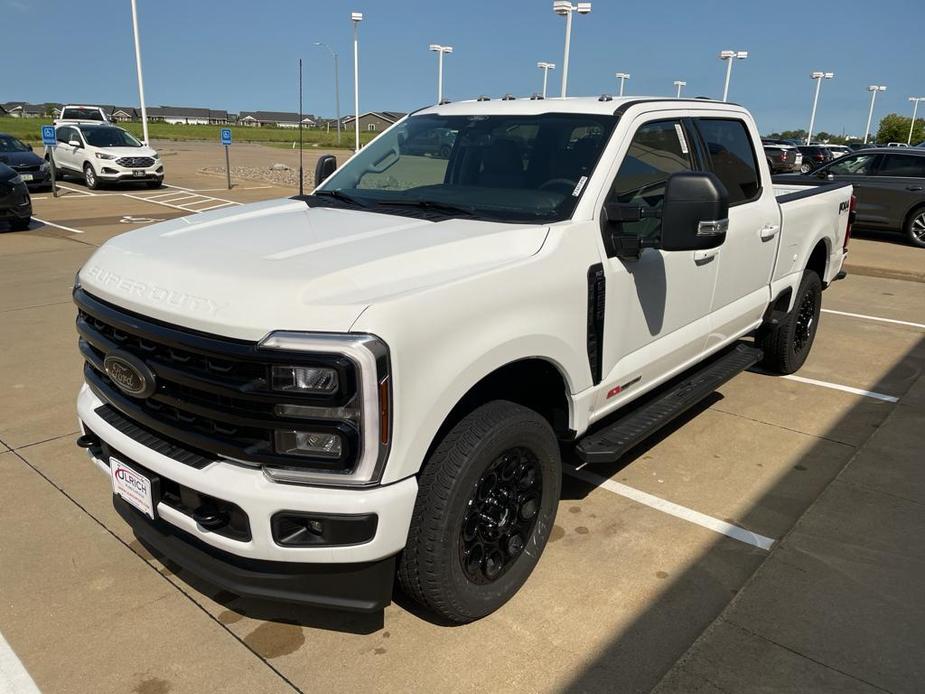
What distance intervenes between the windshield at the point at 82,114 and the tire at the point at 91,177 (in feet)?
26.7

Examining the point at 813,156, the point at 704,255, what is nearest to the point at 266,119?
the point at 813,156

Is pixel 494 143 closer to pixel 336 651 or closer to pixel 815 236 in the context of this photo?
pixel 336 651

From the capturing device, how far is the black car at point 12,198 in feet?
39.3

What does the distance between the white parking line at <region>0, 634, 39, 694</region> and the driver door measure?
7.85 ft

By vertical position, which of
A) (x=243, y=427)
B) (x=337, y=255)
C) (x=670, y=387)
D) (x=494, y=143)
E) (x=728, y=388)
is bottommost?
(x=728, y=388)

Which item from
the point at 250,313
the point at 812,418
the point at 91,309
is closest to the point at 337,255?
the point at 250,313

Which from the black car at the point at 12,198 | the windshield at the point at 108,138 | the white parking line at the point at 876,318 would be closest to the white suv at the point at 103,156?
the windshield at the point at 108,138

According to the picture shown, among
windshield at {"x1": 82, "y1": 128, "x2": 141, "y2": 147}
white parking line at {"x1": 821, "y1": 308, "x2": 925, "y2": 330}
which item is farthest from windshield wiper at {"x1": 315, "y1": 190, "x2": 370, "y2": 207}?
windshield at {"x1": 82, "y1": 128, "x2": 141, "y2": 147}

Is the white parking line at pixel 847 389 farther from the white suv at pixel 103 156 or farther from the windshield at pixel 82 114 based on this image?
the windshield at pixel 82 114

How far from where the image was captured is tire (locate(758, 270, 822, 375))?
5504 mm

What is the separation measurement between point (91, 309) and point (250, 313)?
894mm

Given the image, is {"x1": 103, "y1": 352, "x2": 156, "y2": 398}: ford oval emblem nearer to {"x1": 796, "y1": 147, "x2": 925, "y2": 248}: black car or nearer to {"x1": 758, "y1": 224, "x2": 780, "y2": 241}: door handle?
{"x1": 758, "y1": 224, "x2": 780, "y2": 241}: door handle

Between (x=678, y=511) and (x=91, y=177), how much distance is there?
1974cm

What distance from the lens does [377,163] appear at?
4.00m
